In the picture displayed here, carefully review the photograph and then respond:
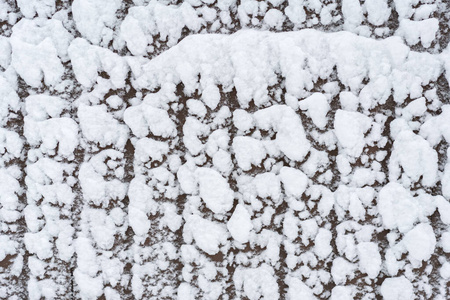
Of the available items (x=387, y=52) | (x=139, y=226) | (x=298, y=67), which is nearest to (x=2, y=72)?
(x=139, y=226)

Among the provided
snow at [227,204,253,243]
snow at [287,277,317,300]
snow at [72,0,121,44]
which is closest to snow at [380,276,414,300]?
snow at [287,277,317,300]

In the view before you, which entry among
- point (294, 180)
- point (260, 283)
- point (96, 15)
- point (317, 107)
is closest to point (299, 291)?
point (260, 283)

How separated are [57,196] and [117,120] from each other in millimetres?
145

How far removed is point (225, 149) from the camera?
0.64m

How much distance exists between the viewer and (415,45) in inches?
24.5

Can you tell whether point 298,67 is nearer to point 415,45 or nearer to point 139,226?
point 415,45

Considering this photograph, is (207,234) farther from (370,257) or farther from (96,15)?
(96,15)

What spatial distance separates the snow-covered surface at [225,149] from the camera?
623 millimetres

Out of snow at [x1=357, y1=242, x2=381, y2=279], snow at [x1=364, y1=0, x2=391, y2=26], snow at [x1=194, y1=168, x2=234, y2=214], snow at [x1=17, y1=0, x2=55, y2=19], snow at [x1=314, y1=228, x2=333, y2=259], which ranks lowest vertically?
snow at [x1=357, y1=242, x2=381, y2=279]

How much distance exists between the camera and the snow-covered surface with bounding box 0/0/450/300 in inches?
24.5

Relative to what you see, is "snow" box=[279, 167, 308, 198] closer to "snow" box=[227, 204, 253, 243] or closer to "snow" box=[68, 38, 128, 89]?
"snow" box=[227, 204, 253, 243]

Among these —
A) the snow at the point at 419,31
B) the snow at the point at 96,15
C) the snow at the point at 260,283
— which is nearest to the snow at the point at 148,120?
the snow at the point at 96,15

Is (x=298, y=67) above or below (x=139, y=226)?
above

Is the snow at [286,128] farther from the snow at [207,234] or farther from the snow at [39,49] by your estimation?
the snow at [39,49]
